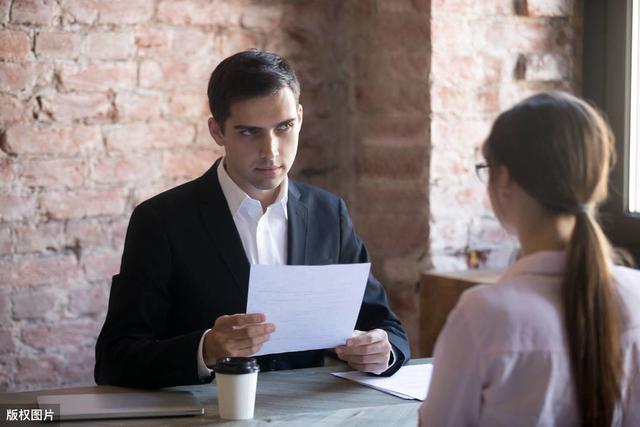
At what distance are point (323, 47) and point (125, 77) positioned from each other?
70 cm

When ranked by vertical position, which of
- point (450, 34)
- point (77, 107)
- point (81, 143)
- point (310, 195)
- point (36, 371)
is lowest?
point (36, 371)

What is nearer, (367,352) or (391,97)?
(367,352)

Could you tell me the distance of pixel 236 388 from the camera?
168 cm

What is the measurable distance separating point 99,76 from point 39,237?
49 cm

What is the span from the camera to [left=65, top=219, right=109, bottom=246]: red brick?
276 centimetres

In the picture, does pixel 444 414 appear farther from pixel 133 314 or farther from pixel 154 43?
pixel 154 43

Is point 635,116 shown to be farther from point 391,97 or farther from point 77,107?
point 77,107

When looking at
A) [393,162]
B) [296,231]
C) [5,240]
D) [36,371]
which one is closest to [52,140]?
[5,240]

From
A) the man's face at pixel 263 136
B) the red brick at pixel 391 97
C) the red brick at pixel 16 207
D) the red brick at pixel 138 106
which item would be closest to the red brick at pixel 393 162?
the red brick at pixel 391 97

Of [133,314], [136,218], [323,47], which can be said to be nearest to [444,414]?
[133,314]

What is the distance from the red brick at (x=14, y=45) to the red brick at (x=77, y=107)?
133 mm

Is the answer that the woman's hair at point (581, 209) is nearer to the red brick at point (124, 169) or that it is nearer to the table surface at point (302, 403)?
the table surface at point (302, 403)

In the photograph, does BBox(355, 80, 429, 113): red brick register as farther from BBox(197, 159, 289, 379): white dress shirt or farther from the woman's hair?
the woman's hair

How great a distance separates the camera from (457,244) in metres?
3.01
